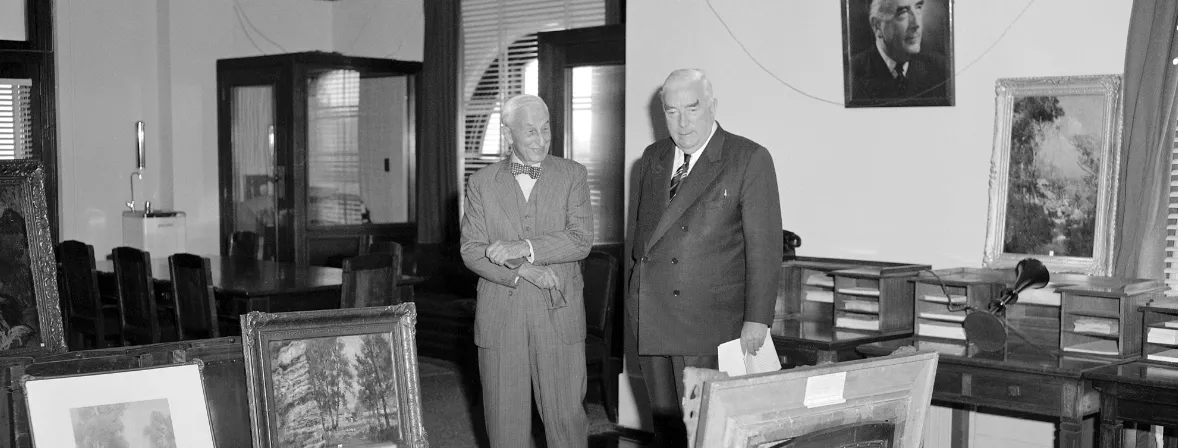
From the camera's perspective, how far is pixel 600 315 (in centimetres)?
591

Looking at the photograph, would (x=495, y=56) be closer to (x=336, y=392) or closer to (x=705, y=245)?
(x=705, y=245)

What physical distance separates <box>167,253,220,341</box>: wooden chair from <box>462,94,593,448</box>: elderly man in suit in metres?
2.11

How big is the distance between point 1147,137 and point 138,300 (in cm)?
480

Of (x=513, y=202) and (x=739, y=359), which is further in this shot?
(x=513, y=202)

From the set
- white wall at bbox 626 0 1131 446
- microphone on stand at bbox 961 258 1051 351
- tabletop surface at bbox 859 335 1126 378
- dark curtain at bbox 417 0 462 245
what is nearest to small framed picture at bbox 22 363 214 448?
tabletop surface at bbox 859 335 1126 378

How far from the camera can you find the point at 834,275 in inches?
169

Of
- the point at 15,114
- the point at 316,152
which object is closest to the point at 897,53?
the point at 316,152

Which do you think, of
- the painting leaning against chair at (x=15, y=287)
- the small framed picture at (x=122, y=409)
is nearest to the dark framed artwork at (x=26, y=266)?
the painting leaning against chair at (x=15, y=287)

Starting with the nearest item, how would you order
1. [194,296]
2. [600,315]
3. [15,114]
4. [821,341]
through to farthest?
1. [821,341]
2. [194,296]
3. [600,315]
4. [15,114]

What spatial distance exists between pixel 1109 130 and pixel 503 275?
6.88 feet

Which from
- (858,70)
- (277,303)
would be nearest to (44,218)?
(277,303)

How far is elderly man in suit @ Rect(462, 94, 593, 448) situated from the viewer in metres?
3.82

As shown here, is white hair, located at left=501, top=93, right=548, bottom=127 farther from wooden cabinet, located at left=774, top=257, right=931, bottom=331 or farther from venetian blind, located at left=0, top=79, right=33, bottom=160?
venetian blind, located at left=0, top=79, right=33, bottom=160

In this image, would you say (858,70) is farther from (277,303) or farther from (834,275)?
(277,303)
